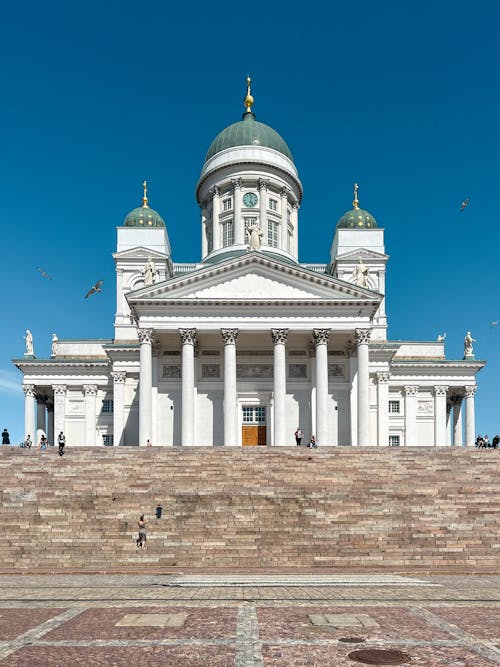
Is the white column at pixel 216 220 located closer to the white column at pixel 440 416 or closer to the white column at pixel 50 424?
the white column at pixel 50 424

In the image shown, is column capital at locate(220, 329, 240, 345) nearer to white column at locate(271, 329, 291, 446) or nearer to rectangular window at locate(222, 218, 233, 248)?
white column at locate(271, 329, 291, 446)

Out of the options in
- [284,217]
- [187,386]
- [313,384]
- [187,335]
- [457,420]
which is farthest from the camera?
[457,420]

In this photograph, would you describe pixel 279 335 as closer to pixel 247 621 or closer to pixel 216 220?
pixel 216 220

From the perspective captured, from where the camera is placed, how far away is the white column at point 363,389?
43875 mm

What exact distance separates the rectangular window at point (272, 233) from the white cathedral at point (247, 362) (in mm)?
156

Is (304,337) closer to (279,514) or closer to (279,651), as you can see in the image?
(279,514)

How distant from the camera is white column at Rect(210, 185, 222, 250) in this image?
64.1 metres

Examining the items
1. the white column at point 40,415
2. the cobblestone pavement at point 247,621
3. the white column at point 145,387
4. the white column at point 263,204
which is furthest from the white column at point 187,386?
the white column at point 40,415

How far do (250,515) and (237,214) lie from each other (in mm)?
42013

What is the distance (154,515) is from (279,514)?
4893mm

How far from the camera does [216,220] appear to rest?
212 ft

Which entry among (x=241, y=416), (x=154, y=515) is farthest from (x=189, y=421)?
(x=154, y=515)

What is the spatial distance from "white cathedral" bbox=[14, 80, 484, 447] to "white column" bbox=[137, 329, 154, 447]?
2.9 inches

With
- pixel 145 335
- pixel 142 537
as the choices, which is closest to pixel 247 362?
pixel 145 335
